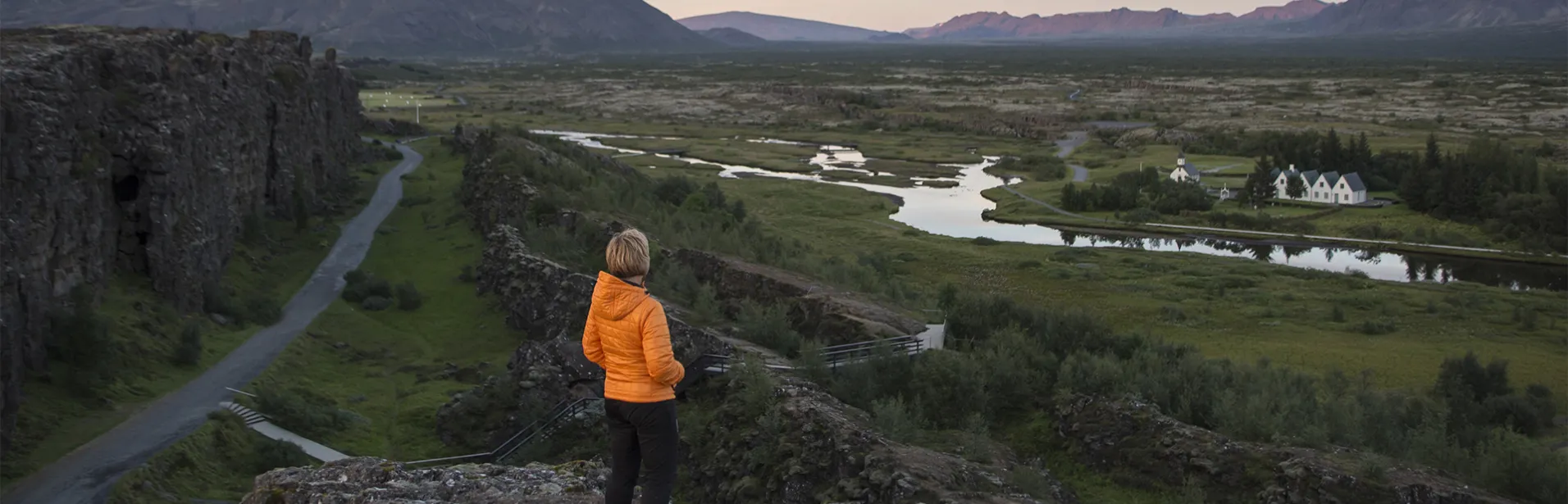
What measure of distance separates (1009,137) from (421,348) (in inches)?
3576

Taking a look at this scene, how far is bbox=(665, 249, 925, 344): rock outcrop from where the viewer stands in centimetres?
2694

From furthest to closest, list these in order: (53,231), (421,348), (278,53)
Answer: (278,53) → (421,348) → (53,231)

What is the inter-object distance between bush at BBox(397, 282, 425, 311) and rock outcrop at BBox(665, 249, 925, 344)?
7935 mm

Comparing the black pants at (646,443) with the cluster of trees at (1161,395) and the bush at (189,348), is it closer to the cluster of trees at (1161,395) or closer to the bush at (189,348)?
the cluster of trees at (1161,395)

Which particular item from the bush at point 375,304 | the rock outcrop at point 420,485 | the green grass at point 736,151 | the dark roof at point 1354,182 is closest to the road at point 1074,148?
the dark roof at point 1354,182

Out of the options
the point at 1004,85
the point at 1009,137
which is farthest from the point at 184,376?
the point at 1004,85

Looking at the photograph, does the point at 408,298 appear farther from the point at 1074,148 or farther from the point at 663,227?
the point at 1074,148

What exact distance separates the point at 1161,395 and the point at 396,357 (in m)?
18.9

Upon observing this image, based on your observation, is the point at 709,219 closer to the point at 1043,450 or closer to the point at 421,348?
the point at 421,348

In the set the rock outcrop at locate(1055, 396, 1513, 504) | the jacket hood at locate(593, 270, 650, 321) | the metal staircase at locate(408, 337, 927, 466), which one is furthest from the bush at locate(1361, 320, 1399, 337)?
the jacket hood at locate(593, 270, 650, 321)

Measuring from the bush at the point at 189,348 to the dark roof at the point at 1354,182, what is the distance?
203 ft

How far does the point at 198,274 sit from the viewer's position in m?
34.5

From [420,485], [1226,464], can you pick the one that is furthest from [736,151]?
[420,485]

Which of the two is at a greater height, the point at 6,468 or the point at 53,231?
the point at 53,231
